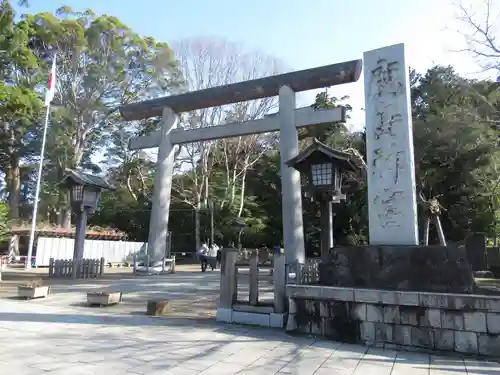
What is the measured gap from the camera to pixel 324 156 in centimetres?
875

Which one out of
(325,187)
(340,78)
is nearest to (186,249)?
A: (340,78)

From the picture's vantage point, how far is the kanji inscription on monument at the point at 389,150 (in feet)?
20.8

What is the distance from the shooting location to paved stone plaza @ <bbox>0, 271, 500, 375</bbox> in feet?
13.6

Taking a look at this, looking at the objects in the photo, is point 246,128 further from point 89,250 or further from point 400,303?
point 89,250

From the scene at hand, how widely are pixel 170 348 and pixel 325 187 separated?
16.8 feet

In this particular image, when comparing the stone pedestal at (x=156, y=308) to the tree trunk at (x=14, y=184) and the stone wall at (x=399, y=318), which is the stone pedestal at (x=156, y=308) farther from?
the tree trunk at (x=14, y=184)

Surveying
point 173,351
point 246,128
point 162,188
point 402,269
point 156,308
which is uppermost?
point 246,128

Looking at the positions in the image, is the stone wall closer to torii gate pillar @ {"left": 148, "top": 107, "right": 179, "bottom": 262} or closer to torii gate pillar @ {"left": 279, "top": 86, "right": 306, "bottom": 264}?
torii gate pillar @ {"left": 279, "top": 86, "right": 306, "bottom": 264}

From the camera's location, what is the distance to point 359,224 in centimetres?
2378

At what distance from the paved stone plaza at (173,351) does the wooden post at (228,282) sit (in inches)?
16.9

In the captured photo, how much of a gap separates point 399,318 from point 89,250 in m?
20.8

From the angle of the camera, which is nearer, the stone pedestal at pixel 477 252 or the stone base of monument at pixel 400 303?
the stone base of monument at pixel 400 303

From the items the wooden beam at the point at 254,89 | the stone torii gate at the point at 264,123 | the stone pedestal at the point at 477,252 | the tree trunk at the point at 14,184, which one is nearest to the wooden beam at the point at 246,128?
the stone torii gate at the point at 264,123

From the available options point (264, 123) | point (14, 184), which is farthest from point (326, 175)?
point (14, 184)
